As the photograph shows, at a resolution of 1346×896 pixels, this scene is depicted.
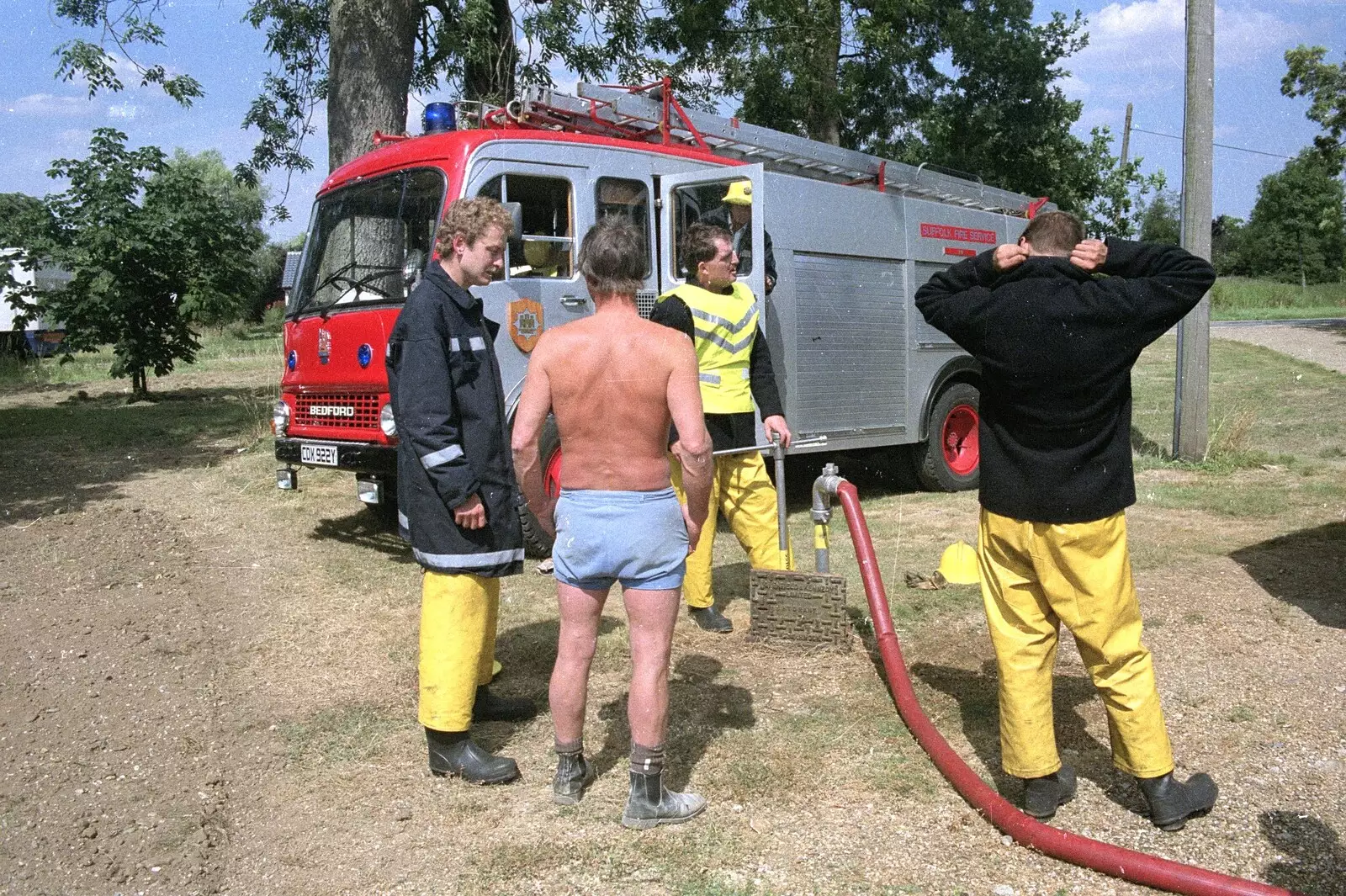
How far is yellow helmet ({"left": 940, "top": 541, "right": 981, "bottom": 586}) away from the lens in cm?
604

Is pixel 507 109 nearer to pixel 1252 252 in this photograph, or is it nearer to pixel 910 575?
pixel 910 575

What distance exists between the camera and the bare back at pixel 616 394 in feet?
10.4

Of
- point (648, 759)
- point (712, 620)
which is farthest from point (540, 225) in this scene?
point (648, 759)

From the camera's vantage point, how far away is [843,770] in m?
3.73

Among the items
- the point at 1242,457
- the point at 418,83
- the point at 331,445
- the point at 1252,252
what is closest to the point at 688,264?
the point at 331,445

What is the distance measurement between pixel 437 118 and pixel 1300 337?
23.1m

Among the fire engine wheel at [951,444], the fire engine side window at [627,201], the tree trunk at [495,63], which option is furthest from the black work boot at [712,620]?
the tree trunk at [495,63]

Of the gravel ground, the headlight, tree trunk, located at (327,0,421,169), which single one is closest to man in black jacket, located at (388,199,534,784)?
the headlight

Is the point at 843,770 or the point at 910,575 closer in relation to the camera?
the point at 843,770

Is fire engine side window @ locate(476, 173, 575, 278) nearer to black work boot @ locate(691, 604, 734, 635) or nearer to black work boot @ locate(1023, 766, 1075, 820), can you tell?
black work boot @ locate(691, 604, 734, 635)

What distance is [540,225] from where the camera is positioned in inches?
263

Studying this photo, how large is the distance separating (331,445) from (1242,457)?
7.53m

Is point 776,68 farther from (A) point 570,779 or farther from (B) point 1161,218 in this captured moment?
(B) point 1161,218

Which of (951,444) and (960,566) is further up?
(951,444)
